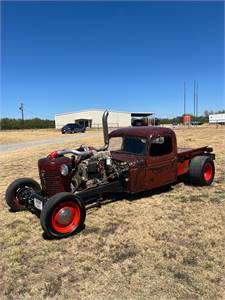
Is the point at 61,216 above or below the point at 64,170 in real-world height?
below

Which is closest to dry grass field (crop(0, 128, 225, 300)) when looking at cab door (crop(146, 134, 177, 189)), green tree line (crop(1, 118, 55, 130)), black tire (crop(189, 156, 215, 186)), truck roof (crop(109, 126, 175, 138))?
cab door (crop(146, 134, 177, 189))

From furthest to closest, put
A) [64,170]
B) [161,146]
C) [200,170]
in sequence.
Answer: [200,170]
[161,146]
[64,170]

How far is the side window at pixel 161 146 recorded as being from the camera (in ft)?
22.6

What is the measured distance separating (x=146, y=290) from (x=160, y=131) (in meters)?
4.05

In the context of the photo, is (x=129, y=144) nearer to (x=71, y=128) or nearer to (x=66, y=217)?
(x=66, y=217)

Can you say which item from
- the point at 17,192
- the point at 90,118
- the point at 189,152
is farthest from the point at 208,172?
the point at 90,118

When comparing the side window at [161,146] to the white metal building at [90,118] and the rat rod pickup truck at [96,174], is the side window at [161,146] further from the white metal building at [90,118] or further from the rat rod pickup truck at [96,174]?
the white metal building at [90,118]

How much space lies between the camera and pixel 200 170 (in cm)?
789

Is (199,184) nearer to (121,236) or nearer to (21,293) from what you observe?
(121,236)

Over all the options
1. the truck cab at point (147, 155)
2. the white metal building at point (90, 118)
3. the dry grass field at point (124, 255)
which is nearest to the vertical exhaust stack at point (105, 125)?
the truck cab at point (147, 155)

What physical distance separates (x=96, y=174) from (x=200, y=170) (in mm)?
2814

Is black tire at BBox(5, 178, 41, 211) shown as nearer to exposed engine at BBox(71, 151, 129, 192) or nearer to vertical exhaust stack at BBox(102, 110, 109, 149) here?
exposed engine at BBox(71, 151, 129, 192)

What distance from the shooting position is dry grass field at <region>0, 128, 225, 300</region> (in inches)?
147

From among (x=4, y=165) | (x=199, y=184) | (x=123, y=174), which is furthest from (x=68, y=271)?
(x=4, y=165)
